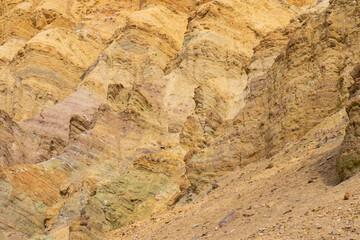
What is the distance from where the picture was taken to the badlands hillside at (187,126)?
13641 mm

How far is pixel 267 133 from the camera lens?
21.7 m

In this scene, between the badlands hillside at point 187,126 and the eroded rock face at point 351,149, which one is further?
the badlands hillside at point 187,126

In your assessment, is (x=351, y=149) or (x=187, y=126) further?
(x=187, y=126)

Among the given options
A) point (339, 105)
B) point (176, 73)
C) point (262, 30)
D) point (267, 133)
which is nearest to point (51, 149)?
point (176, 73)

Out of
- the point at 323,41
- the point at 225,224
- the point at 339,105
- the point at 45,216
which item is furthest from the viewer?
the point at 45,216

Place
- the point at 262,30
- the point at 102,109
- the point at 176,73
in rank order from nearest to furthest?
the point at 102,109 < the point at 176,73 < the point at 262,30

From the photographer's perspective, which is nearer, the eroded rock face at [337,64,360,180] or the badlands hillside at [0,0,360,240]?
the eroded rock face at [337,64,360,180]

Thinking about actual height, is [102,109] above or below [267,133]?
below

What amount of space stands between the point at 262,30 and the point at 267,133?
86.4 ft

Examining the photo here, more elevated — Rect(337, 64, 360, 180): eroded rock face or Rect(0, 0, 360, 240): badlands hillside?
Rect(337, 64, 360, 180): eroded rock face

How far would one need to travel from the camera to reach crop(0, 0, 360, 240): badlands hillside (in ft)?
44.8

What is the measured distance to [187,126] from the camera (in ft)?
105

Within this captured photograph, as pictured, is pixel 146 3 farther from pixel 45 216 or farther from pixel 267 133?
pixel 267 133

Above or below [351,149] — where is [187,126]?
below
